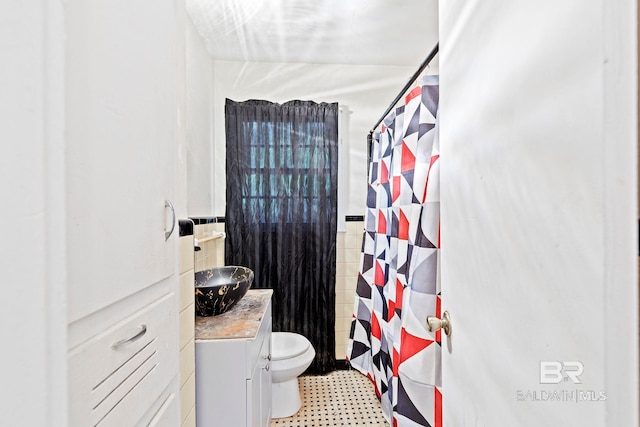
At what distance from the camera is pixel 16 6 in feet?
1.02

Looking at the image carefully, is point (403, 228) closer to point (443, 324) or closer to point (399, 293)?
point (399, 293)

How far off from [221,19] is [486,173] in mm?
1968

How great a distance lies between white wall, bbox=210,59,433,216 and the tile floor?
1.31 m

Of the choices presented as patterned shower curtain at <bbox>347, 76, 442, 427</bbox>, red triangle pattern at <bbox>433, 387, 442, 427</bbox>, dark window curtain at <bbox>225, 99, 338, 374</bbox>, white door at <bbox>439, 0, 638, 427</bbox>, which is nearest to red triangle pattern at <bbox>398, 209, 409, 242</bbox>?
patterned shower curtain at <bbox>347, 76, 442, 427</bbox>

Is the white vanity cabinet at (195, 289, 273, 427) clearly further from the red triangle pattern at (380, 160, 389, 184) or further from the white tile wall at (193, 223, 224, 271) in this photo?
the red triangle pattern at (380, 160, 389, 184)

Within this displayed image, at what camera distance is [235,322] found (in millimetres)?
1312

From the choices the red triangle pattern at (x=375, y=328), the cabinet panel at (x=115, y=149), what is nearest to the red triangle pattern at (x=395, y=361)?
the red triangle pattern at (x=375, y=328)

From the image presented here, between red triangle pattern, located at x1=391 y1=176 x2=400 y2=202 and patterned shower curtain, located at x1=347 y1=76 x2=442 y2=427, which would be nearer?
patterned shower curtain, located at x1=347 y1=76 x2=442 y2=427

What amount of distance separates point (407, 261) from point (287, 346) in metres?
1.13

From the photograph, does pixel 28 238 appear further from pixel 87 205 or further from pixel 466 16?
pixel 466 16

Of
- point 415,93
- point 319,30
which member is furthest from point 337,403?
point 319,30

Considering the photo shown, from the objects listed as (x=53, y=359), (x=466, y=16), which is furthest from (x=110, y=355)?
(x=466, y=16)

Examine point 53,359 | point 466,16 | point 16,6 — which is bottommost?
point 53,359

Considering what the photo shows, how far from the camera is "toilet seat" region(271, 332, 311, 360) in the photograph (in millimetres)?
1861
